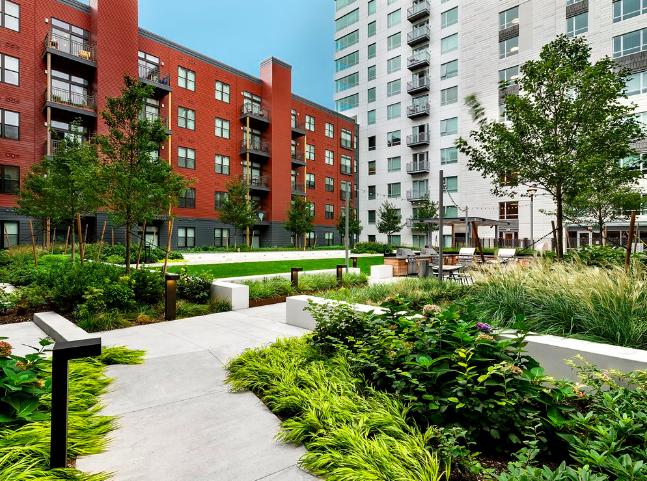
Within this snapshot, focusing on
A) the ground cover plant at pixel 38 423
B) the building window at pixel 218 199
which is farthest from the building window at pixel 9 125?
the ground cover plant at pixel 38 423

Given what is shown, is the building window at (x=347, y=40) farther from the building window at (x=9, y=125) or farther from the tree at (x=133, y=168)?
the tree at (x=133, y=168)

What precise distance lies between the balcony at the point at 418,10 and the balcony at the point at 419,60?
461cm

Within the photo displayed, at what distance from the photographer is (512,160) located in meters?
11.2

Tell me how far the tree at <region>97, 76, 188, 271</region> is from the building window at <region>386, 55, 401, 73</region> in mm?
44757

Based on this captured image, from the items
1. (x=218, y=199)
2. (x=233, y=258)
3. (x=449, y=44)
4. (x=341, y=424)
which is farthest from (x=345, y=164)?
(x=341, y=424)

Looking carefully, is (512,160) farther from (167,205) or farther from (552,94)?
(167,205)

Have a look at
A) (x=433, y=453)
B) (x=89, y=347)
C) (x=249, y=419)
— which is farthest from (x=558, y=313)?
(x=89, y=347)

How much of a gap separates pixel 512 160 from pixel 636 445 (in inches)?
415

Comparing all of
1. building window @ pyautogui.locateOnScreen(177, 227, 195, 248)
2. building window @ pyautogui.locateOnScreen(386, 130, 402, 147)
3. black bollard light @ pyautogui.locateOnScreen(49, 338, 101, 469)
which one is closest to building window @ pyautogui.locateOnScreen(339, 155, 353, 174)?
building window @ pyautogui.locateOnScreen(386, 130, 402, 147)

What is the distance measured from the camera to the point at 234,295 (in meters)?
8.92

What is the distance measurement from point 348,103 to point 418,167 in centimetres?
1675

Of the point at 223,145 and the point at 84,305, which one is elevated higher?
the point at 223,145

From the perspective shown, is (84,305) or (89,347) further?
(84,305)

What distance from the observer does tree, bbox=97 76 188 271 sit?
29.0 ft
